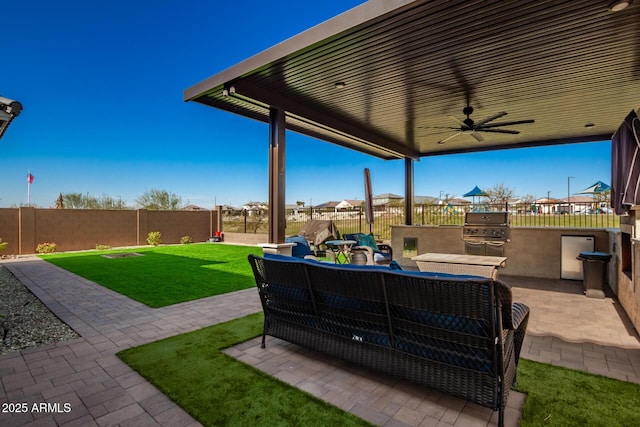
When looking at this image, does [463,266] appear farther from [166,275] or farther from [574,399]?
[166,275]

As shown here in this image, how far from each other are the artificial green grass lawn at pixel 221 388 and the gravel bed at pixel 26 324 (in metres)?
1.13

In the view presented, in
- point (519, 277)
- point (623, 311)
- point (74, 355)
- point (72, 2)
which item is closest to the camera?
point (74, 355)

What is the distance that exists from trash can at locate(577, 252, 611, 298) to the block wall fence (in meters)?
15.0

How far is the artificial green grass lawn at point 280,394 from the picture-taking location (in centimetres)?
193

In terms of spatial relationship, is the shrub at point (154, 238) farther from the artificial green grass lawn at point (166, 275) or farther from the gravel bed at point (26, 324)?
the gravel bed at point (26, 324)

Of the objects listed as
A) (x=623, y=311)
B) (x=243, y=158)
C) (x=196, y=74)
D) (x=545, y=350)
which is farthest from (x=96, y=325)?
(x=243, y=158)

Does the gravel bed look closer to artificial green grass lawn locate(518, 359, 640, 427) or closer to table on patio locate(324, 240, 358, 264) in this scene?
table on patio locate(324, 240, 358, 264)

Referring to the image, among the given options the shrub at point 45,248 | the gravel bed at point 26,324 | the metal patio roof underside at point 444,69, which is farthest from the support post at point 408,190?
the shrub at point 45,248

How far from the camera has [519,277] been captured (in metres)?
6.94

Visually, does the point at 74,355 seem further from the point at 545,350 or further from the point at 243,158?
the point at 243,158

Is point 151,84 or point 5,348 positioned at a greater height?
point 151,84

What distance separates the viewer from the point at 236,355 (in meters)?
2.91

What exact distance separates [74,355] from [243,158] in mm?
22292

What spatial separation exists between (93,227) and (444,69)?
14594 mm
